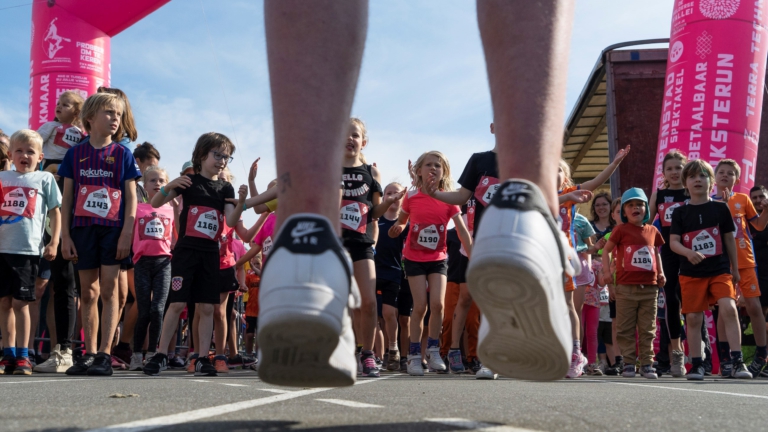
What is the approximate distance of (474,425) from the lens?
123 centimetres

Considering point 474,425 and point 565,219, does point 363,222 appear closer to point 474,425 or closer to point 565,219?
point 565,219

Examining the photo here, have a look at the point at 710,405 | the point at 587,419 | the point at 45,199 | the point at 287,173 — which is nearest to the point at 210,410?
the point at 287,173

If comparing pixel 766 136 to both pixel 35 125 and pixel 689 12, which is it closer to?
pixel 689 12

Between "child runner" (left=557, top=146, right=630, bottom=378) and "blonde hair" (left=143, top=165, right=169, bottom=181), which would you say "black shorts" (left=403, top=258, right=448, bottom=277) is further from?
"blonde hair" (left=143, top=165, right=169, bottom=181)

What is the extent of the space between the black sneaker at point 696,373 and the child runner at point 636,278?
1.91ft

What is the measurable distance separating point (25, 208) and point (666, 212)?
558 centimetres

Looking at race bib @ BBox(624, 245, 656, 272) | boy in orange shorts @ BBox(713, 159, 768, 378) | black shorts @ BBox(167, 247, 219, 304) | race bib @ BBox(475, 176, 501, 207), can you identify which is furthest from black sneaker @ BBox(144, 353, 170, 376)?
boy in orange shorts @ BBox(713, 159, 768, 378)

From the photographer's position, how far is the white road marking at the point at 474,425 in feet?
3.85

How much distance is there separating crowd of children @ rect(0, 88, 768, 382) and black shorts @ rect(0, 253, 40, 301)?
0.04ft

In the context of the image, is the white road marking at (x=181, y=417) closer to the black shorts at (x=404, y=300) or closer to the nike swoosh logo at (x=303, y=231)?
the nike swoosh logo at (x=303, y=231)

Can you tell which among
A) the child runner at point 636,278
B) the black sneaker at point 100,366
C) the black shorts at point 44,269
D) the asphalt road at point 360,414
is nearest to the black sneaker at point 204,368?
the black sneaker at point 100,366

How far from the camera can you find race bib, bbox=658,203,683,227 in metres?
7.31

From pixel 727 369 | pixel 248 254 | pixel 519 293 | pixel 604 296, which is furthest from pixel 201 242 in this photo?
pixel 604 296

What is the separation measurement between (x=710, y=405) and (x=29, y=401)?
5.19 feet
